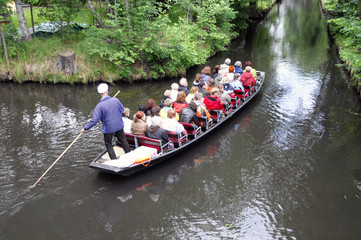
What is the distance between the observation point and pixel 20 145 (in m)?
8.48

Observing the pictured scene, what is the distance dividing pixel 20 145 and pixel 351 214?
8666mm

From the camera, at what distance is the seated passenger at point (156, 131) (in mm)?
7547

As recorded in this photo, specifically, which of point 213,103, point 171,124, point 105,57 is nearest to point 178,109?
point 171,124

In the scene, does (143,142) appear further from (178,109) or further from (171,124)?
(178,109)

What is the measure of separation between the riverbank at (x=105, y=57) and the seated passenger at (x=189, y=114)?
5743mm

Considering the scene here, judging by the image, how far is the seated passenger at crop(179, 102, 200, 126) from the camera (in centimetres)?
828

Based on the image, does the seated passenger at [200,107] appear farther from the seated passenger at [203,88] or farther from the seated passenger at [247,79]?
the seated passenger at [247,79]

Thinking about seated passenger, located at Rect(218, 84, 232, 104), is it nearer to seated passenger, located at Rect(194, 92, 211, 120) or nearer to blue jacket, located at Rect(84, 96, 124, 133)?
seated passenger, located at Rect(194, 92, 211, 120)

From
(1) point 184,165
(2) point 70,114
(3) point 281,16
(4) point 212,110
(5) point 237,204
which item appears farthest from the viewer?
(3) point 281,16

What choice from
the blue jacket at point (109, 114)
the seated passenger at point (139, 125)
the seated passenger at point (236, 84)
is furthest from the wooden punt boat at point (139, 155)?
the seated passenger at point (236, 84)

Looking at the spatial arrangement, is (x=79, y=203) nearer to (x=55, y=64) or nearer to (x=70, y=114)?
(x=70, y=114)

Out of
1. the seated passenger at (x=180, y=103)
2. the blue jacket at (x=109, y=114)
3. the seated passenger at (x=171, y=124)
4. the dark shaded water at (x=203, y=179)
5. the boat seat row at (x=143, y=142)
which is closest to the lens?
the dark shaded water at (x=203, y=179)

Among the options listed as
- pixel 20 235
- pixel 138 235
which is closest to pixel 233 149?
pixel 138 235

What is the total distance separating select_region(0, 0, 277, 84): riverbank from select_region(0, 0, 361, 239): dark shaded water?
4.75 feet
